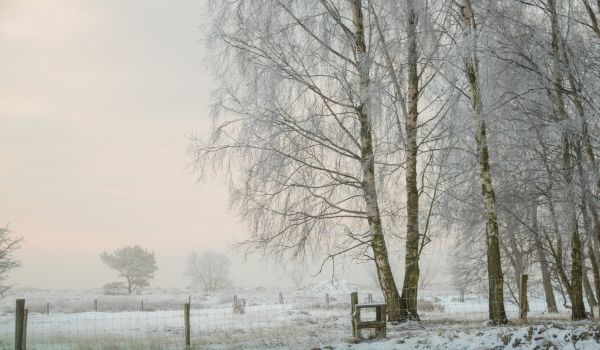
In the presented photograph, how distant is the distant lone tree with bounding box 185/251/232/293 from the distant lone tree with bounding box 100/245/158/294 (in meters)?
11.9

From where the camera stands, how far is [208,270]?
8238 centimetres

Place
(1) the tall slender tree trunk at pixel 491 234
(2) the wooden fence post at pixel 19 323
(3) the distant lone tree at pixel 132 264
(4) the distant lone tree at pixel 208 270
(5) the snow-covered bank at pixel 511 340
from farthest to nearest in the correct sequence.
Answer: (4) the distant lone tree at pixel 208 270, (3) the distant lone tree at pixel 132 264, (1) the tall slender tree trunk at pixel 491 234, (2) the wooden fence post at pixel 19 323, (5) the snow-covered bank at pixel 511 340

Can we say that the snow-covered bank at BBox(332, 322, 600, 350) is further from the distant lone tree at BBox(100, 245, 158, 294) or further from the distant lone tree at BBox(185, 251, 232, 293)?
the distant lone tree at BBox(185, 251, 232, 293)

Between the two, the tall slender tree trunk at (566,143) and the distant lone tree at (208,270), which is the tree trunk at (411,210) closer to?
the tall slender tree trunk at (566,143)

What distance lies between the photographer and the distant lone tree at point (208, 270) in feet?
269

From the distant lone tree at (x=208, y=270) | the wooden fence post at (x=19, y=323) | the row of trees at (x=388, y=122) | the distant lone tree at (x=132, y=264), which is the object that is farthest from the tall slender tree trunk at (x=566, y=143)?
the distant lone tree at (x=208, y=270)

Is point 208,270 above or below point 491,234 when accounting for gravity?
below

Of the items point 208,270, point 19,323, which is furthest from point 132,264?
point 19,323

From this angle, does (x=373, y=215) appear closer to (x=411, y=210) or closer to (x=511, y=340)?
(x=411, y=210)

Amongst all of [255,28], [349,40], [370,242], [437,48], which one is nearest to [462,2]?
[437,48]

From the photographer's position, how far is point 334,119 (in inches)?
470

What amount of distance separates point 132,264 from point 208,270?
14965 millimetres

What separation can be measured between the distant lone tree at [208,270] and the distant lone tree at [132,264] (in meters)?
11.9

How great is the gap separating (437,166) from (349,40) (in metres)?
3.66
